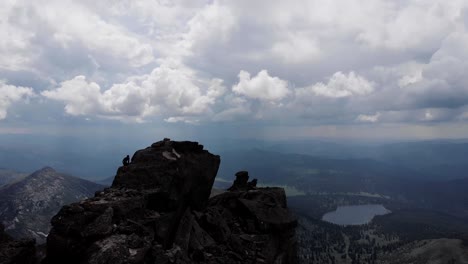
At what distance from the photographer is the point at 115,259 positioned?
1367 inches

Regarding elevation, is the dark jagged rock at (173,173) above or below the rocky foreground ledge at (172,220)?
above

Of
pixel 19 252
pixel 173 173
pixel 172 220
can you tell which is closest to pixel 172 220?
pixel 172 220

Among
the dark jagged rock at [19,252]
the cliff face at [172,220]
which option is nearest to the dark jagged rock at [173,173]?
the cliff face at [172,220]

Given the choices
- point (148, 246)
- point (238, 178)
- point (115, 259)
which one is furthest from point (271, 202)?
point (115, 259)

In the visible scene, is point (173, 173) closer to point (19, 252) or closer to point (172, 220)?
point (172, 220)

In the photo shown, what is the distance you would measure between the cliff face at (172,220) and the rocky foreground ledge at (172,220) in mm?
101

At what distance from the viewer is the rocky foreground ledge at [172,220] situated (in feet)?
124

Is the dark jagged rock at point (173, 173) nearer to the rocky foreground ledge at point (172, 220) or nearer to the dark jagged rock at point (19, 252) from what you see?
the rocky foreground ledge at point (172, 220)

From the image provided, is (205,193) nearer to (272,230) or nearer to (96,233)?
(272,230)

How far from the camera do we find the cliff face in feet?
124

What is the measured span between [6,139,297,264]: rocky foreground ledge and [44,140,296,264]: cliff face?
101mm

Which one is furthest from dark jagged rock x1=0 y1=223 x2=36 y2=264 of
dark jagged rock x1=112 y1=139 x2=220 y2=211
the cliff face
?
dark jagged rock x1=112 y1=139 x2=220 y2=211

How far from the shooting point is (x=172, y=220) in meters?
49.6

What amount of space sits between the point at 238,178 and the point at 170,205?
1343 inches
